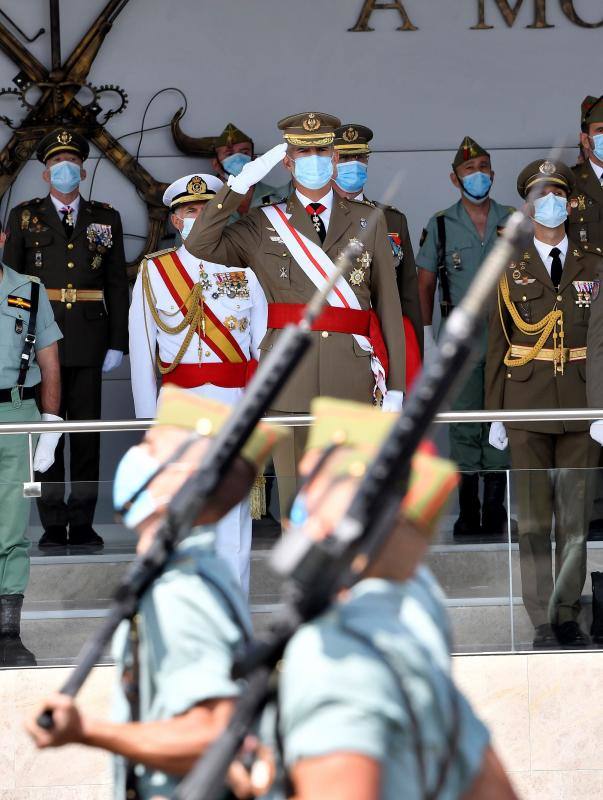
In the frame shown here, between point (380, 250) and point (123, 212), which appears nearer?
point (380, 250)

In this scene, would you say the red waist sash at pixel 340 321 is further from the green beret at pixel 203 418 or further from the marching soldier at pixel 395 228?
the green beret at pixel 203 418

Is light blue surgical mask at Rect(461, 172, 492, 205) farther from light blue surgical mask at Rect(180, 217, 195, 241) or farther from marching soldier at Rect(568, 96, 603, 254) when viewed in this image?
light blue surgical mask at Rect(180, 217, 195, 241)

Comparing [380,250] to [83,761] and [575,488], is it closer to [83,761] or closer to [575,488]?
[575,488]

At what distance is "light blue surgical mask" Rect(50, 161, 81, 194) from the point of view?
6.68 m

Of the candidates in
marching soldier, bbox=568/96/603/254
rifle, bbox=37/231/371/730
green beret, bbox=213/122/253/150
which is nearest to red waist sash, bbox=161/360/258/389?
marching soldier, bbox=568/96/603/254

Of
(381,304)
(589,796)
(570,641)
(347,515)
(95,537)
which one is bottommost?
(589,796)

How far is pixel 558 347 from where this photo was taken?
5.91 m

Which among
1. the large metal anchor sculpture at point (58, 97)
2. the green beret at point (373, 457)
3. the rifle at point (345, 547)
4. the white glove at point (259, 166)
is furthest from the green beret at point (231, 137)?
the rifle at point (345, 547)

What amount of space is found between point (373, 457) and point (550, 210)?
13.9 ft

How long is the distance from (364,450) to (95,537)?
10.2ft

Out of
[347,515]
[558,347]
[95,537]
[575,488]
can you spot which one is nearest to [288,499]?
[95,537]

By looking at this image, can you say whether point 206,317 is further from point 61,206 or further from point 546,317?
point 546,317

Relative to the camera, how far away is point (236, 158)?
7.15m

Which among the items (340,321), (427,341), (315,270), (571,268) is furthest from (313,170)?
(427,341)
